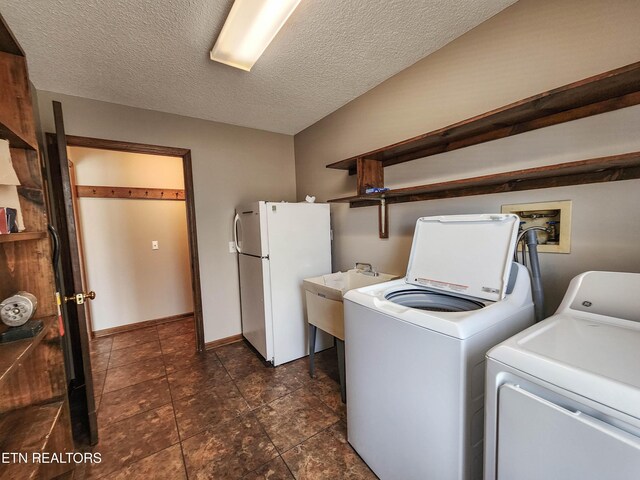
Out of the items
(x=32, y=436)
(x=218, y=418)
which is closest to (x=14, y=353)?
(x=32, y=436)

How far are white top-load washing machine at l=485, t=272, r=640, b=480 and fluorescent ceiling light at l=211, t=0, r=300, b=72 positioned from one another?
1.73 metres

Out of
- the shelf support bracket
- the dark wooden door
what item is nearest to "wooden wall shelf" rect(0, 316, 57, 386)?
the dark wooden door

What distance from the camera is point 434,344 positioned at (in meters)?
1.01

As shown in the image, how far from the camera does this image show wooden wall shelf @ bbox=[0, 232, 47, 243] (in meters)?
0.89

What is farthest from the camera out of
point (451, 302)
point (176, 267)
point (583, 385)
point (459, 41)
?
point (176, 267)

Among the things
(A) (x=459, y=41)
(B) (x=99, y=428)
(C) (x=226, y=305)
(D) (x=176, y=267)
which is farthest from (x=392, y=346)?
(D) (x=176, y=267)

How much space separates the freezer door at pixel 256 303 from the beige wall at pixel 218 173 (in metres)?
0.18

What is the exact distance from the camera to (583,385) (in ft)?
2.12

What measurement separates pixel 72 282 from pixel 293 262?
1.69 metres

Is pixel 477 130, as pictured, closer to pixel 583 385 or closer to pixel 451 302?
pixel 451 302

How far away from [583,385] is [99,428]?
255cm

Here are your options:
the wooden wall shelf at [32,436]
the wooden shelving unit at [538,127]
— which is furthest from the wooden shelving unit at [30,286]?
the wooden shelving unit at [538,127]

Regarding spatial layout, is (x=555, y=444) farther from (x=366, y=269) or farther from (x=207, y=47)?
(x=207, y=47)

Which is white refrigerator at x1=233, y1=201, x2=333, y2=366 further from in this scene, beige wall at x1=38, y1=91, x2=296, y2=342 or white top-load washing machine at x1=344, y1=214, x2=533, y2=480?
white top-load washing machine at x1=344, y1=214, x2=533, y2=480
